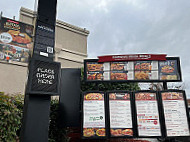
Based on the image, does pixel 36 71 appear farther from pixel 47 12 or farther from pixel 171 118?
pixel 171 118

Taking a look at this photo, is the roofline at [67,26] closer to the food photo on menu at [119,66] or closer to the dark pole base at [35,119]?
the food photo on menu at [119,66]

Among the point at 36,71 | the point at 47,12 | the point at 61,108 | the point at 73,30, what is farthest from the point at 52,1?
the point at 73,30

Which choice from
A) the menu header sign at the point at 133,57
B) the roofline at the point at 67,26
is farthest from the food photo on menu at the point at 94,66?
the roofline at the point at 67,26

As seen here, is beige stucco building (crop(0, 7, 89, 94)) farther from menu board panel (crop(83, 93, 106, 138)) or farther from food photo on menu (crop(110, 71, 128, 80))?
menu board panel (crop(83, 93, 106, 138))

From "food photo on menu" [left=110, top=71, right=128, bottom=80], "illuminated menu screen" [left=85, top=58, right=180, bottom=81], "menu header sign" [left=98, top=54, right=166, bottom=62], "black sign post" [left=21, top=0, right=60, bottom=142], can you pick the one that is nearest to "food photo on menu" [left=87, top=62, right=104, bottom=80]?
"illuminated menu screen" [left=85, top=58, right=180, bottom=81]

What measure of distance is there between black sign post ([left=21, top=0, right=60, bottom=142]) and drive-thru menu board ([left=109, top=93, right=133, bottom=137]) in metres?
2.26

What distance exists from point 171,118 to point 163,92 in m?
0.75

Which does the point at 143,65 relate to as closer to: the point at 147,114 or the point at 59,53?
the point at 147,114

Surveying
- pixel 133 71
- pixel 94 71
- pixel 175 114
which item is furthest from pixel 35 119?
pixel 175 114

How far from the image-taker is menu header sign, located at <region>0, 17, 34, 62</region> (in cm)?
1095

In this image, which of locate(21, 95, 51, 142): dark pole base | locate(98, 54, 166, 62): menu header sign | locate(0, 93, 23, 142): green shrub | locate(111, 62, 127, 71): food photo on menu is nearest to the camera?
locate(21, 95, 51, 142): dark pole base

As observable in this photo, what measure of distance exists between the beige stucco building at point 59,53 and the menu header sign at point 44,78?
8.69 meters

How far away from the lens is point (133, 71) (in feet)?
15.6

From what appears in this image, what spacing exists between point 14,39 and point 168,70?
1106cm
